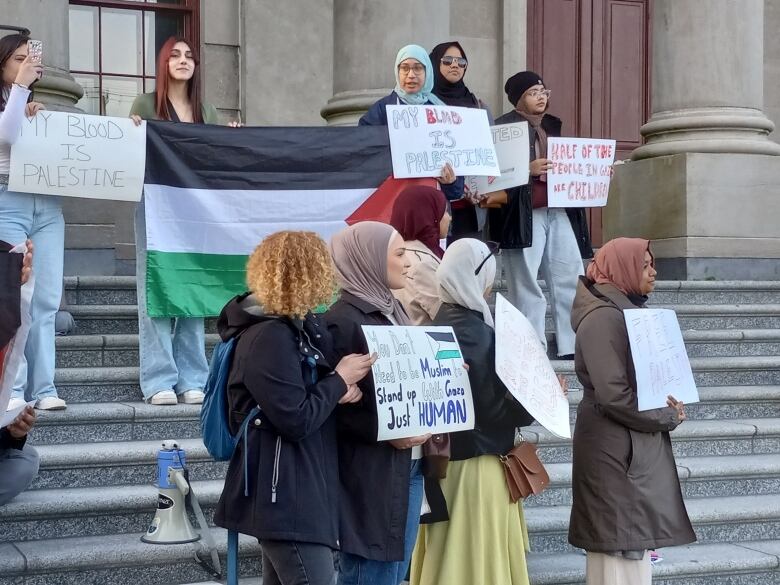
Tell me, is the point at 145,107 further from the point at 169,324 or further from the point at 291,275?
the point at 291,275

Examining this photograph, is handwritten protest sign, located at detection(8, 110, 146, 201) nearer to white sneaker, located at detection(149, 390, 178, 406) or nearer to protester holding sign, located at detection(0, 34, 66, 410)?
protester holding sign, located at detection(0, 34, 66, 410)

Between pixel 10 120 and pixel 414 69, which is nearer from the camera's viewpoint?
pixel 10 120

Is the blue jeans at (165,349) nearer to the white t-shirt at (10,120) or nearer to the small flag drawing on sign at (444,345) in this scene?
the white t-shirt at (10,120)

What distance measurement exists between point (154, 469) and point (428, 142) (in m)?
2.72

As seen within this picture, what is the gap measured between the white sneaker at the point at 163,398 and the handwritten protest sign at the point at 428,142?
1.97 m

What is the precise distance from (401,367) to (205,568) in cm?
171

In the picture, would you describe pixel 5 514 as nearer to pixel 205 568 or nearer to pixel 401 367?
pixel 205 568

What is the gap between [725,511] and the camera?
691cm

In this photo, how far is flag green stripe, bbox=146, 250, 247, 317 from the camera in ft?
22.9

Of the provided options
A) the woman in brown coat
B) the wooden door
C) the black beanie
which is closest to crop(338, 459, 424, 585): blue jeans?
the woman in brown coat

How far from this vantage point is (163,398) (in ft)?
22.1

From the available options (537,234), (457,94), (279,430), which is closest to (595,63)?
(537,234)

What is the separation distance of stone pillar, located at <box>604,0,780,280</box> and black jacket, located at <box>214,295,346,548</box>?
6814 millimetres

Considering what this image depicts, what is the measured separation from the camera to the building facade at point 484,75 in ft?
31.8
